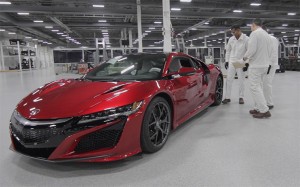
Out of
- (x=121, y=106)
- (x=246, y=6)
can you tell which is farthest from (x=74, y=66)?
(x=121, y=106)

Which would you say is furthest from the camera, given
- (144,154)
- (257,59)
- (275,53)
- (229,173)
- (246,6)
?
(246,6)

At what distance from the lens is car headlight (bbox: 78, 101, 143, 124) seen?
1.84m

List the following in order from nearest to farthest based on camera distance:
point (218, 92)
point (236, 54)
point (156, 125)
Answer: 1. point (156, 125)
2. point (218, 92)
3. point (236, 54)

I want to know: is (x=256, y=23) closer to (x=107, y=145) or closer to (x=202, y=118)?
(x=202, y=118)

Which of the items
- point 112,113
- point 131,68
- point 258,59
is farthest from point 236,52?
point 112,113

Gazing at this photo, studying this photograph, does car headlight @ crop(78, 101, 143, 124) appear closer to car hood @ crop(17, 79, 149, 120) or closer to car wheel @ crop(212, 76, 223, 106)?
car hood @ crop(17, 79, 149, 120)

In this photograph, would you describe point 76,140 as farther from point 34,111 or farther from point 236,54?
point 236,54

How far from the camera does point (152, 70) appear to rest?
8.93 feet

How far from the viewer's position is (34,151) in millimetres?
1895

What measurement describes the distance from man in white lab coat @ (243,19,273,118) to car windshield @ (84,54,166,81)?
1392 mm

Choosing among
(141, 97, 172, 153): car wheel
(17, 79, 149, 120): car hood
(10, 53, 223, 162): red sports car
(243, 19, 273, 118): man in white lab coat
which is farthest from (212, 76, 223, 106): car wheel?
(17, 79, 149, 120): car hood

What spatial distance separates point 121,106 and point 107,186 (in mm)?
628

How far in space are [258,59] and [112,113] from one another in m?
2.48

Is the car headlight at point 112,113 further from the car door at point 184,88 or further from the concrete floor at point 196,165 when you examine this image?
the car door at point 184,88
